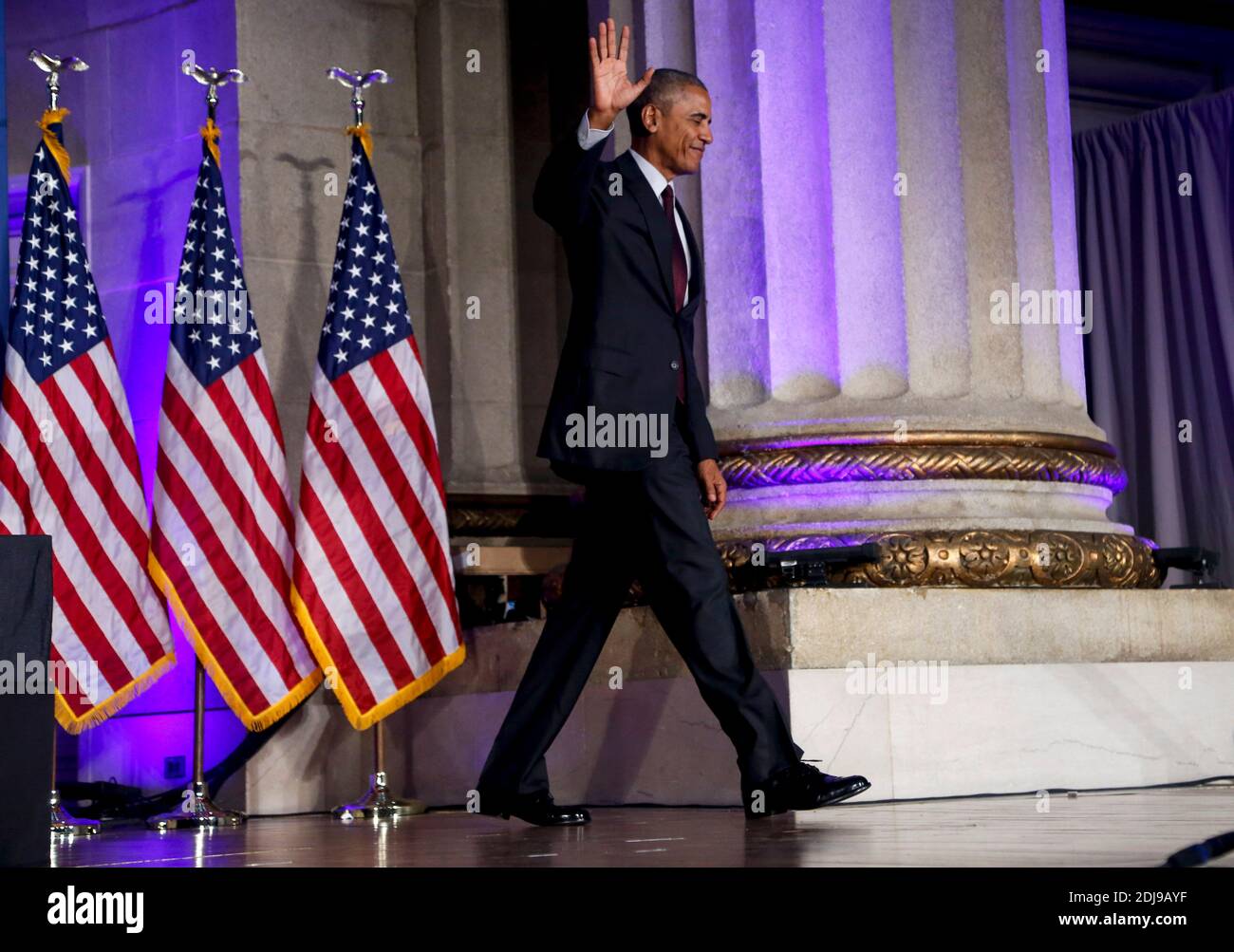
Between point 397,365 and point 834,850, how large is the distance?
13.6 feet

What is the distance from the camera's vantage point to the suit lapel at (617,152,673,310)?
17.6ft

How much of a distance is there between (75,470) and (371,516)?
1.15 m

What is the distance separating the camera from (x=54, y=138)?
24.8 feet

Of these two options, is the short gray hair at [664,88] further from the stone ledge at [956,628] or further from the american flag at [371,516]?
the american flag at [371,516]

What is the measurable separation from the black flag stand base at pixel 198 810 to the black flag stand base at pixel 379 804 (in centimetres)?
43

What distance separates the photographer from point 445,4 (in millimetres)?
9203

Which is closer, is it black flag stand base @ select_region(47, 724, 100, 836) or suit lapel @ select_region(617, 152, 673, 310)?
suit lapel @ select_region(617, 152, 673, 310)

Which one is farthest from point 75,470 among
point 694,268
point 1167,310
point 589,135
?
point 1167,310

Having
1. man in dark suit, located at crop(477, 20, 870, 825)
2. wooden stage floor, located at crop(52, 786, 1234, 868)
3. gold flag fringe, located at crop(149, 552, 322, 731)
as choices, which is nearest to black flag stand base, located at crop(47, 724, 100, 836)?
wooden stage floor, located at crop(52, 786, 1234, 868)

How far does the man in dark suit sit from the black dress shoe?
7 cm

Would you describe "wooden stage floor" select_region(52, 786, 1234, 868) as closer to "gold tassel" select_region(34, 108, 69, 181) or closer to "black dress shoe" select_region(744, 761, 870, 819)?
"black dress shoe" select_region(744, 761, 870, 819)

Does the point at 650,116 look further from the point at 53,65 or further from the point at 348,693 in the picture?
the point at 53,65

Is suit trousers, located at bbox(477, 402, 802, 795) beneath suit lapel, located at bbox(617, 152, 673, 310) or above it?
beneath

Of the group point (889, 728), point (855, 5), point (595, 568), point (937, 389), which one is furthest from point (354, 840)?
point (855, 5)
